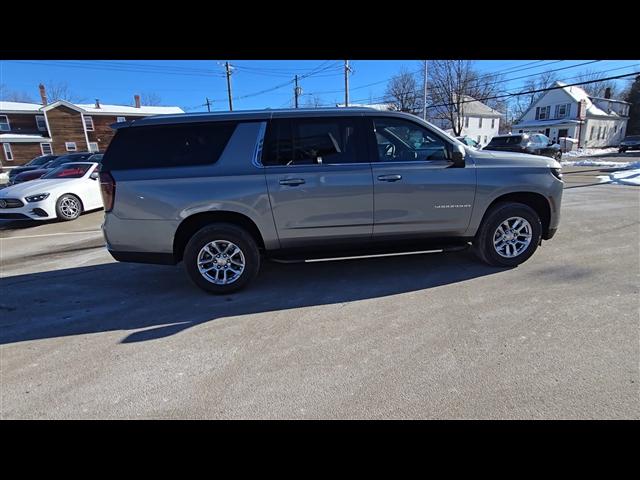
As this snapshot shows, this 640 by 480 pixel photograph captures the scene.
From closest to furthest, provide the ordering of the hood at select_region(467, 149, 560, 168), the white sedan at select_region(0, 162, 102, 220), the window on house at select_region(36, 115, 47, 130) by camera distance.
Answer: the hood at select_region(467, 149, 560, 168)
the white sedan at select_region(0, 162, 102, 220)
the window on house at select_region(36, 115, 47, 130)

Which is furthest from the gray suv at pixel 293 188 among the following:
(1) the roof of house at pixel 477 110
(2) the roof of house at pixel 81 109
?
(1) the roof of house at pixel 477 110

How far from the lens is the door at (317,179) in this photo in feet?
13.0

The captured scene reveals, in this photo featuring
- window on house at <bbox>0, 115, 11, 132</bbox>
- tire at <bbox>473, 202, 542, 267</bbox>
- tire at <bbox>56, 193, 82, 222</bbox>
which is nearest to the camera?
tire at <bbox>473, 202, 542, 267</bbox>

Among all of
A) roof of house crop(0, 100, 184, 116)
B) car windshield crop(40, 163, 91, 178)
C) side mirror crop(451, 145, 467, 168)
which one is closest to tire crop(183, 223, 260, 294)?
side mirror crop(451, 145, 467, 168)

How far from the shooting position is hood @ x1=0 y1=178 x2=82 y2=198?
8102 millimetres

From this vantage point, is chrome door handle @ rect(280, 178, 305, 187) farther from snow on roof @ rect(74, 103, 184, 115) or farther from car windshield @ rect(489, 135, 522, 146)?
snow on roof @ rect(74, 103, 184, 115)

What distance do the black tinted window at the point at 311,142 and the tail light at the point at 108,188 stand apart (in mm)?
Result: 1643

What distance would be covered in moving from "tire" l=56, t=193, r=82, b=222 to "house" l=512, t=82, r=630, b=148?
169ft

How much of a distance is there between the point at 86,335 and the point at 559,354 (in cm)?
412

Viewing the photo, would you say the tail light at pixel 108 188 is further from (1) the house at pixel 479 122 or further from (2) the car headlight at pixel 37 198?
(1) the house at pixel 479 122
